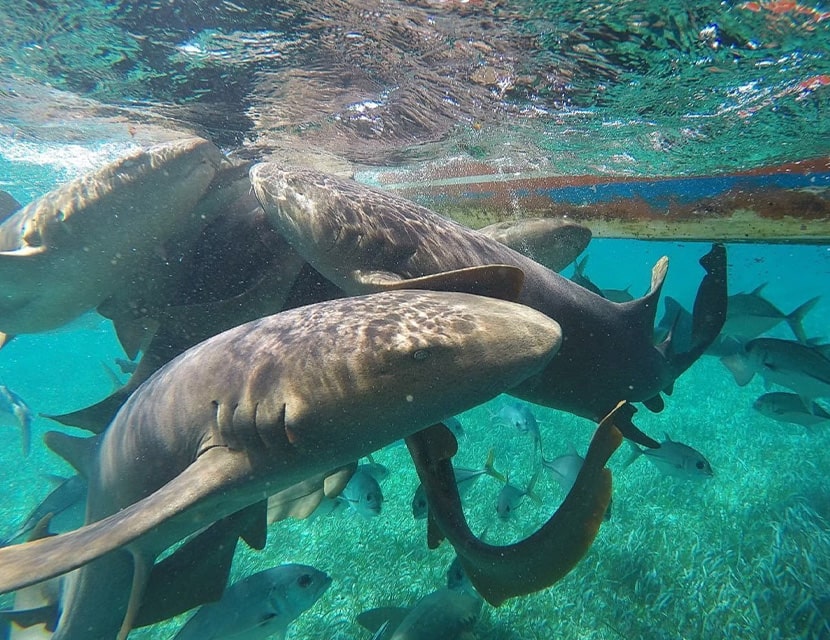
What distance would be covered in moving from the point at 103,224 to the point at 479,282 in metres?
3.97

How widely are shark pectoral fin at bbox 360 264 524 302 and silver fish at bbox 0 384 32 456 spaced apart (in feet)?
35.7

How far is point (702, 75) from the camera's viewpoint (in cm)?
620

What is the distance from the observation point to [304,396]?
2.41 m

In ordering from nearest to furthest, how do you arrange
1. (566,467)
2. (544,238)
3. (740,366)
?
1. (544,238)
2. (566,467)
3. (740,366)

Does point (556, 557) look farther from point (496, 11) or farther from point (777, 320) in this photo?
point (777, 320)

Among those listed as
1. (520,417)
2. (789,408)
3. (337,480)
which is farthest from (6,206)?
(789,408)

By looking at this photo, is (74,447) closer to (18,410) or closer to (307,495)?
(307,495)

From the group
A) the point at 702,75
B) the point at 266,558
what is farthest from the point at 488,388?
the point at 266,558

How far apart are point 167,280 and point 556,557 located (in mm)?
4853

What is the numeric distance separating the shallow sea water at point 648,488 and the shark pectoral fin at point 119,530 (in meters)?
4.52

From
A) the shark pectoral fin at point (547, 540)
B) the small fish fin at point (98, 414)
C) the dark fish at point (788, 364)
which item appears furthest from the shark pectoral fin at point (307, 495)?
the dark fish at point (788, 364)

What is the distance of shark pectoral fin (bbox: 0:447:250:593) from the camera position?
206cm

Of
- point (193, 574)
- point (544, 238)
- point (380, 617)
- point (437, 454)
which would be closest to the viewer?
point (437, 454)

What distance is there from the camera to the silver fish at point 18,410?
31.1 ft
